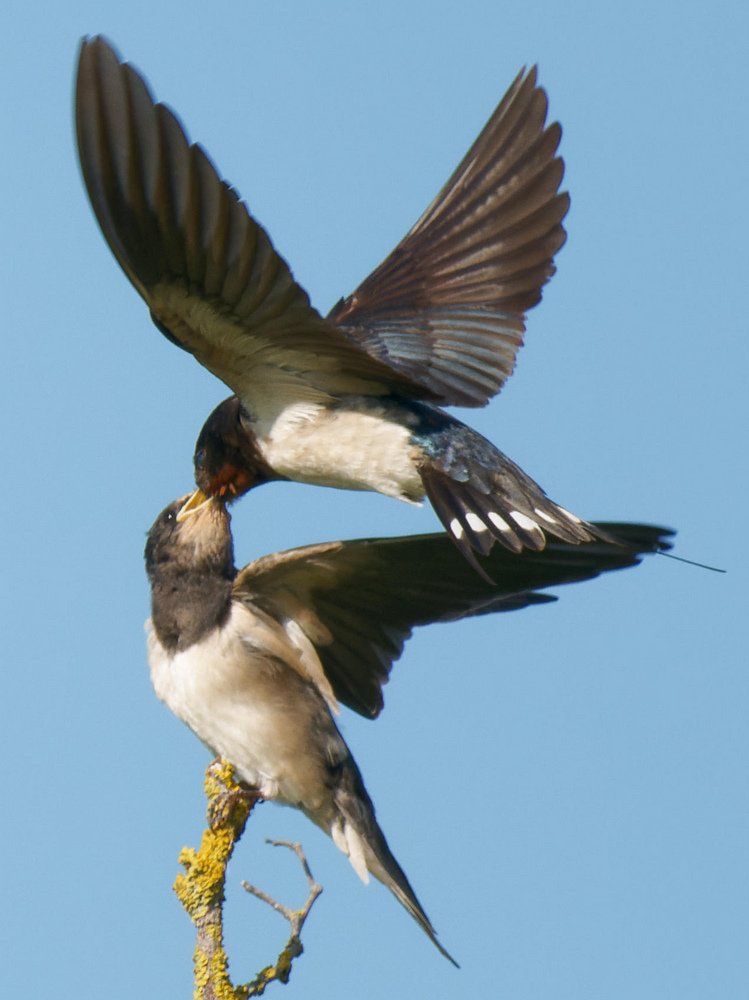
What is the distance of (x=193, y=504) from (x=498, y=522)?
2.84ft

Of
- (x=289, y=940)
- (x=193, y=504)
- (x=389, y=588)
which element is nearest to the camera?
(x=289, y=940)

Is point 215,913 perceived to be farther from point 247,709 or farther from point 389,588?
point 389,588

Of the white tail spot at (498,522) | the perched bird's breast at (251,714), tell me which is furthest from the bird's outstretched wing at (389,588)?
the white tail spot at (498,522)

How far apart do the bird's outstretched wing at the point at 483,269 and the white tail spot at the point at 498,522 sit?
85 cm

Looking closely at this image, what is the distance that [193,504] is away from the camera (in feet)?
17.2

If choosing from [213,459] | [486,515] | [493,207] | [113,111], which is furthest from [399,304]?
[113,111]

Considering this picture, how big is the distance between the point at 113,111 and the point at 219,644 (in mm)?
1437

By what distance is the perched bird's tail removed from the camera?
16.2 feet

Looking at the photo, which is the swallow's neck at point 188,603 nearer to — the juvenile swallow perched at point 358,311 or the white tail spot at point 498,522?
the juvenile swallow perched at point 358,311

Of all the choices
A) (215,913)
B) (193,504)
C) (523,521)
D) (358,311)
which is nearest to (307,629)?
(193,504)

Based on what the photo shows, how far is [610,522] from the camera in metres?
5.06

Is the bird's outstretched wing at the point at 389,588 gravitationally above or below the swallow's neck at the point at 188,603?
below

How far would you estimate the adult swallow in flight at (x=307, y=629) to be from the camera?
4930 mm

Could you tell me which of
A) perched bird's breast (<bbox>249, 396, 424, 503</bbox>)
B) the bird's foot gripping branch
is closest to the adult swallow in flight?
perched bird's breast (<bbox>249, 396, 424, 503</bbox>)
